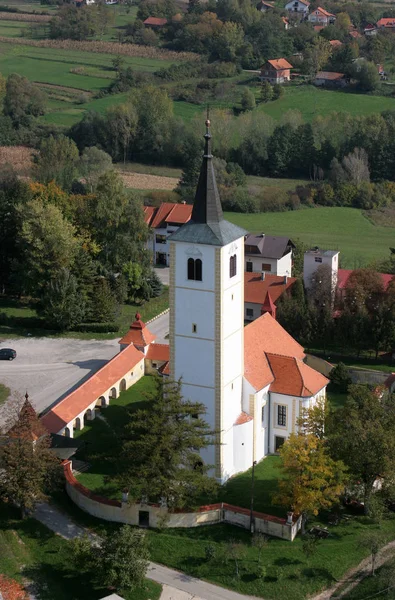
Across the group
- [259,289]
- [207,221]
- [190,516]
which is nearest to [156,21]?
[259,289]

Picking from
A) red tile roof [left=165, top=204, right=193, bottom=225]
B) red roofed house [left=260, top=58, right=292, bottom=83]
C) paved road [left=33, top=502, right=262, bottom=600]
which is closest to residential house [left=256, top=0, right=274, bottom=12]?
red roofed house [left=260, top=58, right=292, bottom=83]

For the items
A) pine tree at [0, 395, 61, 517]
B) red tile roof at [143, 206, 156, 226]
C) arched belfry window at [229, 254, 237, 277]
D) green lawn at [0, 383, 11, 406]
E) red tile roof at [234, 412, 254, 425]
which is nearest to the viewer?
pine tree at [0, 395, 61, 517]

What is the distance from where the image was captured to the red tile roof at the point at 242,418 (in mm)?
53312

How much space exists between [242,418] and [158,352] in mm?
14899

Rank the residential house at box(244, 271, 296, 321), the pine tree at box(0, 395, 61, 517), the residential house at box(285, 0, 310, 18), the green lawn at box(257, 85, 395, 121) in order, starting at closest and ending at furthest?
1. the pine tree at box(0, 395, 61, 517)
2. the residential house at box(244, 271, 296, 321)
3. the green lawn at box(257, 85, 395, 121)
4. the residential house at box(285, 0, 310, 18)

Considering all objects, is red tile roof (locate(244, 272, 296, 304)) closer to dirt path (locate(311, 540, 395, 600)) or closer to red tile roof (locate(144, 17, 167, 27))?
dirt path (locate(311, 540, 395, 600))

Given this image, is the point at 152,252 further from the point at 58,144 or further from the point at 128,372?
the point at 58,144

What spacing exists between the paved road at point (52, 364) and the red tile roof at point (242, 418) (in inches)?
541

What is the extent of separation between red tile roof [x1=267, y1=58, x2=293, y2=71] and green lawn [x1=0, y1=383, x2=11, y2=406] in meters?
89.2

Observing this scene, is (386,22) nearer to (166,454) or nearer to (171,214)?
(171,214)

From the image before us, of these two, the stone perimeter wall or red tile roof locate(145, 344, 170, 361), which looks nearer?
the stone perimeter wall

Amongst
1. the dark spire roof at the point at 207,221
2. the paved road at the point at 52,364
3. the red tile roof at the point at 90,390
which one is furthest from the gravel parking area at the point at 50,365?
the dark spire roof at the point at 207,221

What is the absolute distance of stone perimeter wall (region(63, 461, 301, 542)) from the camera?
162ft

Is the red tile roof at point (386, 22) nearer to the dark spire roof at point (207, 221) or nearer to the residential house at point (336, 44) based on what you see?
the residential house at point (336, 44)
